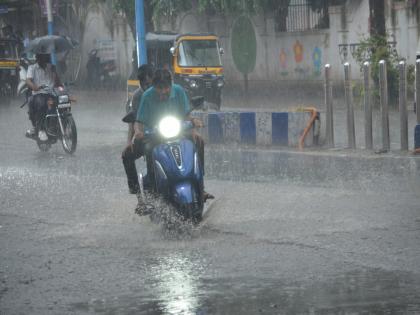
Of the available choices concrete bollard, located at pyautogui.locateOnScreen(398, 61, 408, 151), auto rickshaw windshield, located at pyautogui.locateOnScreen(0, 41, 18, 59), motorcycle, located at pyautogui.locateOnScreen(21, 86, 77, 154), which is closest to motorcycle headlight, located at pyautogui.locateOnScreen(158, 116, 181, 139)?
concrete bollard, located at pyautogui.locateOnScreen(398, 61, 408, 151)

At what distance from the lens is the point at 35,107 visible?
53.2 ft

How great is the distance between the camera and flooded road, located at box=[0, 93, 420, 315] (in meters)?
6.10

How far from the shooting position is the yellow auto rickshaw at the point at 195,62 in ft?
86.0

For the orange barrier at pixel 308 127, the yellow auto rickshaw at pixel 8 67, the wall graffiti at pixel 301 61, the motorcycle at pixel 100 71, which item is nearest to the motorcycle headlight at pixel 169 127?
the orange barrier at pixel 308 127

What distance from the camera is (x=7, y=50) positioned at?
30656mm

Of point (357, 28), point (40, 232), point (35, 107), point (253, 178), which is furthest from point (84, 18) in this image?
point (40, 232)

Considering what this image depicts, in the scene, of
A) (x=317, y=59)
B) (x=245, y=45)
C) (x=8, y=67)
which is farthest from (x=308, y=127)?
(x=245, y=45)

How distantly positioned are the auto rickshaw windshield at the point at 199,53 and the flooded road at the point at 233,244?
13322 millimetres

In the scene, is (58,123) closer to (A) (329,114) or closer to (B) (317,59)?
(A) (329,114)

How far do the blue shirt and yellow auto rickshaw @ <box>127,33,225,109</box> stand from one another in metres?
16.7

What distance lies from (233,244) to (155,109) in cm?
175

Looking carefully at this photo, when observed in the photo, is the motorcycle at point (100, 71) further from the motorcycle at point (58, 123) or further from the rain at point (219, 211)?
the motorcycle at point (58, 123)

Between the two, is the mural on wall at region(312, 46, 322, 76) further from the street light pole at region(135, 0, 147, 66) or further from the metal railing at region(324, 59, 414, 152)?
the metal railing at region(324, 59, 414, 152)

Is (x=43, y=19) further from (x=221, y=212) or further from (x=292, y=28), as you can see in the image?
(x=221, y=212)
